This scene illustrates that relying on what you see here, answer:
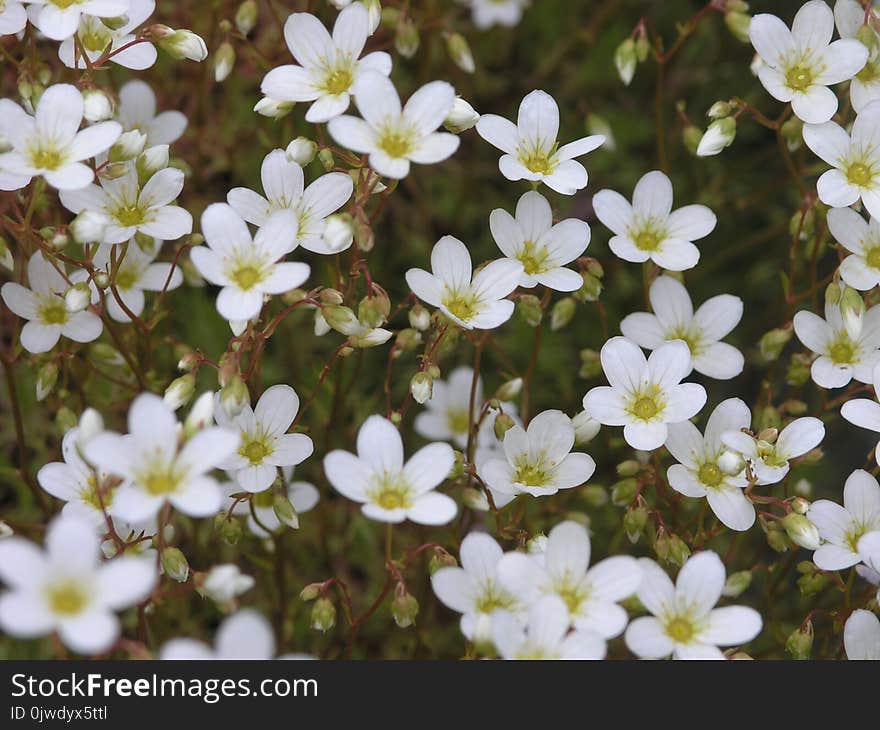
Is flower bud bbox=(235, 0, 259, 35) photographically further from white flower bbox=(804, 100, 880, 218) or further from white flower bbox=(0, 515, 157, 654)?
white flower bbox=(0, 515, 157, 654)

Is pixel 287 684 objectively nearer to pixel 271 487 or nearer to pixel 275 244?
pixel 271 487

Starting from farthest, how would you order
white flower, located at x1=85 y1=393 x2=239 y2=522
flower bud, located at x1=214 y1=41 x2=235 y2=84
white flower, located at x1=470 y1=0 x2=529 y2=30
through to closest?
white flower, located at x1=470 y1=0 x2=529 y2=30 → flower bud, located at x1=214 y1=41 x2=235 y2=84 → white flower, located at x1=85 y1=393 x2=239 y2=522

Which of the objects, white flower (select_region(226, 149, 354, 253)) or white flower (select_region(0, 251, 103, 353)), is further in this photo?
white flower (select_region(0, 251, 103, 353))

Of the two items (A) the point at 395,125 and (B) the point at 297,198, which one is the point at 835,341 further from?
(B) the point at 297,198

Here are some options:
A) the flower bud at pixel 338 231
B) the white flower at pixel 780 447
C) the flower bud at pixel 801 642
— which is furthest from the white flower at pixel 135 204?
the flower bud at pixel 801 642

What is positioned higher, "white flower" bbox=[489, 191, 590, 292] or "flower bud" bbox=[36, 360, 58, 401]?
"white flower" bbox=[489, 191, 590, 292]

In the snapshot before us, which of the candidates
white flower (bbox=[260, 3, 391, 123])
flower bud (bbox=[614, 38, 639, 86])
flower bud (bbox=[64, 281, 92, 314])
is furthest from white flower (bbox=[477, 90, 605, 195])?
flower bud (bbox=[64, 281, 92, 314])

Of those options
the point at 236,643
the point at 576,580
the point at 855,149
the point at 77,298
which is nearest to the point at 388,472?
the point at 576,580

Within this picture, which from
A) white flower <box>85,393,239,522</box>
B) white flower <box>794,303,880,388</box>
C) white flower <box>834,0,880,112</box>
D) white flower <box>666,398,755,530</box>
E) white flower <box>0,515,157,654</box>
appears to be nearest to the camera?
white flower <box>0,515,157,654</box>

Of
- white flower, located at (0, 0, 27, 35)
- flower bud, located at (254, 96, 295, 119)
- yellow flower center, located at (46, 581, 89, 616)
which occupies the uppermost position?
white flower, located at (0, 0, 27, 35)
